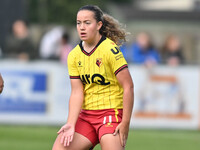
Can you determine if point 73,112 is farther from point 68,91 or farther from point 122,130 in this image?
point 68,91

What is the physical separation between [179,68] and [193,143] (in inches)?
97.7

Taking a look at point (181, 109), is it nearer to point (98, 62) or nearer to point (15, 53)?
point (15, 53)

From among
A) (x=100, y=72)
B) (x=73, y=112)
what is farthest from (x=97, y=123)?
(x=100, y=72)

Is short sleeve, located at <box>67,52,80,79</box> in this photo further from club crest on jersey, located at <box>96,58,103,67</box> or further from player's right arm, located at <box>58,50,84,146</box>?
club crest on jersey, located at <box>96,58,103,67</box>

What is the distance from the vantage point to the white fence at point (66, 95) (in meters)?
14.0

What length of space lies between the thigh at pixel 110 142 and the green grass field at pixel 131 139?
13.9ft

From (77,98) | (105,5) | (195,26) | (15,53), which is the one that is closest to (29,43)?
(15,53)

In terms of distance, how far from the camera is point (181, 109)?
14.2 meters

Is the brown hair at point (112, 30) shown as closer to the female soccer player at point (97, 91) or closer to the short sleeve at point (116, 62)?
the female soccer player at point (97, 91)

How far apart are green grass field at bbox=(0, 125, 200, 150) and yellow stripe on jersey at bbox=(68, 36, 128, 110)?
412cm

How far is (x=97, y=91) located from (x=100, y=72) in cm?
24

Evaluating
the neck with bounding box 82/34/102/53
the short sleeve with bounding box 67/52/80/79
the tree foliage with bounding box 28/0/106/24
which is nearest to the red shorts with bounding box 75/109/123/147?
the short sleeve with bounding box 67/52/80/79

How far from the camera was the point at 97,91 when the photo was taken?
23.5 ft

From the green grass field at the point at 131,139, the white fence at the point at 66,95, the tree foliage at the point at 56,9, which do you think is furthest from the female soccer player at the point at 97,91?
the tree foliage at the point at 56,9
